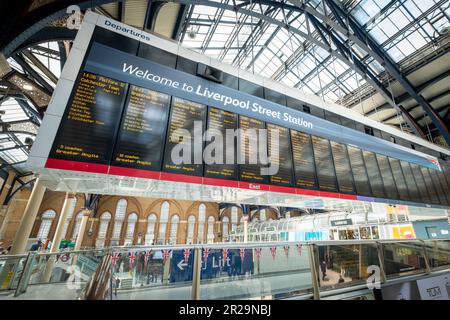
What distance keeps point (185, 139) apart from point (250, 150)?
1495 millimetres

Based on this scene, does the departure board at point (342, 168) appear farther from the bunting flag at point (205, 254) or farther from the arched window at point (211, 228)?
the arched window at point (211, 228)

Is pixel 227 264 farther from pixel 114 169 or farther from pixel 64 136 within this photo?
pixel 64 136

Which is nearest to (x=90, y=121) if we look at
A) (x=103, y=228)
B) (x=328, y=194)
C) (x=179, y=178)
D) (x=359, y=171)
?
(x=179, y=178)

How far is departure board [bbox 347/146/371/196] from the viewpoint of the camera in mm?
6094

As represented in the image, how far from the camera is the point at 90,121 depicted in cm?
319

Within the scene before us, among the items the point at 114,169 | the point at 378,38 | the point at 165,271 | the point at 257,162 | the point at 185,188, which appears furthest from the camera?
the point at 378,38

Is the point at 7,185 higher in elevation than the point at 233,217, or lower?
higher

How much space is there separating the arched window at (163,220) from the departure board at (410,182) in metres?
26.2

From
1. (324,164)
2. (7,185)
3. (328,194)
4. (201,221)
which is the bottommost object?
(328,194)

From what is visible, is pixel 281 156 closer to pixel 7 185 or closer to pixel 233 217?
pixel 233 217

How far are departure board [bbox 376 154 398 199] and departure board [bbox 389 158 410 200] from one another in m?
0.25
